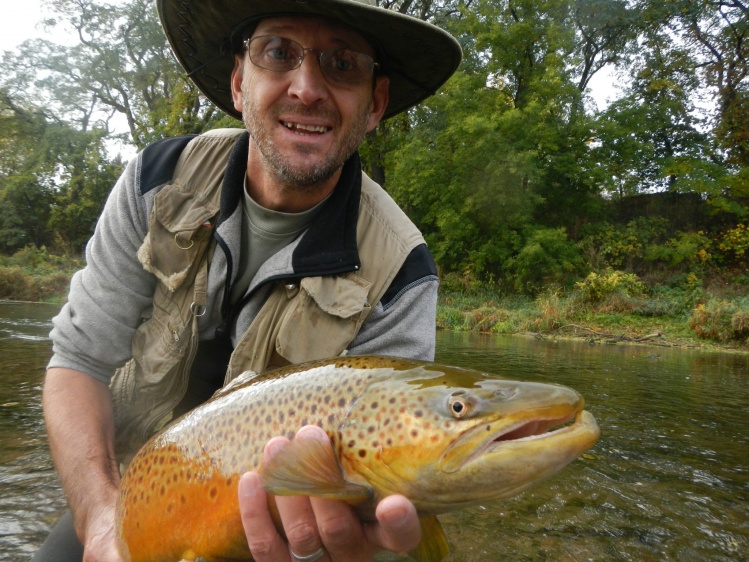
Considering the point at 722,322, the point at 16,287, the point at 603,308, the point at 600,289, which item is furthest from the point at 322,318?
the point at 16,287

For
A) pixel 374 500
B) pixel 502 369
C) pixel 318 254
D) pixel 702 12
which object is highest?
pixel 702 12

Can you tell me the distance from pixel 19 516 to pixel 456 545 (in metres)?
2.50

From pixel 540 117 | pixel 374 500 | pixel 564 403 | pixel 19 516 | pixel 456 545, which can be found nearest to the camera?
pixel 564 403

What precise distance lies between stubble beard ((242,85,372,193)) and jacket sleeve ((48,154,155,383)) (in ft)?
1.92

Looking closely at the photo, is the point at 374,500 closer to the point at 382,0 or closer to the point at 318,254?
the point at 318,254

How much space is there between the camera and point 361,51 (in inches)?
94.4

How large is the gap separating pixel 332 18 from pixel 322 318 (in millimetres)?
1255

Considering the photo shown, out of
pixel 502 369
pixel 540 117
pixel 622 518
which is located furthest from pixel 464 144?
pixel 622 518

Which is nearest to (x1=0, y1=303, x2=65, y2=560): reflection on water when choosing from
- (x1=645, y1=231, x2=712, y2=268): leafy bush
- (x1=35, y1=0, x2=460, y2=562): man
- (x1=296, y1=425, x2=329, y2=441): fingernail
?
(x1=35, y1=0, x2=460, y2=562): man

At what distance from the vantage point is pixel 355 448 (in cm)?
146

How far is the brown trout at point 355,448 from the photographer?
1.31 metres

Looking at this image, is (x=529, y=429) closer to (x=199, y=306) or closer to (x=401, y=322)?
(x=401, y=322)

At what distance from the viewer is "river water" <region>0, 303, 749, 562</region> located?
296cm

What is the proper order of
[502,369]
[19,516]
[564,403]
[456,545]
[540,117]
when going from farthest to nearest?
[540,117] → [502,369] → [19,516] → [456,545] → [564,403]
